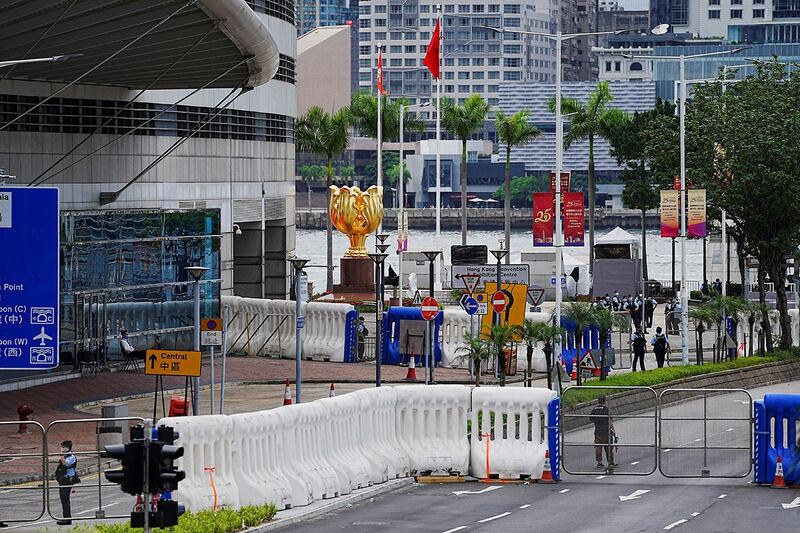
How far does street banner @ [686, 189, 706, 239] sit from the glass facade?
1494 centimetres

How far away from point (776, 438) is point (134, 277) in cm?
2318

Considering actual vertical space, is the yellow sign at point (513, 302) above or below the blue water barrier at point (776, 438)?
above

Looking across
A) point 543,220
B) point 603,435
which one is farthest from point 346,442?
point 543,220

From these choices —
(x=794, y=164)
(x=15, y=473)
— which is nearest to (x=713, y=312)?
(x=794, y=164)

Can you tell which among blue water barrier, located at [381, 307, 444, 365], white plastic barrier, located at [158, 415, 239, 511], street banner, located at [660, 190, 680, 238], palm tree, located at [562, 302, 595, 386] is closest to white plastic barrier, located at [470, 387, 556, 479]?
white plastic barrier, located at [158, 415, 239, 511]

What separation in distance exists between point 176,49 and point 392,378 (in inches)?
469

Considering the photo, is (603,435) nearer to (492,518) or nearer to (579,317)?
(492,518)

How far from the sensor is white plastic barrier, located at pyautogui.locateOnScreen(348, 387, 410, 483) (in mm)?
28672

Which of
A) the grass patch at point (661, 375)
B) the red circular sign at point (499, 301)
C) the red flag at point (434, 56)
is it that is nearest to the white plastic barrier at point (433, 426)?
the grass patch at point (661, 375)

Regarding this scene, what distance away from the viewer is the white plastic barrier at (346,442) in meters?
27.4

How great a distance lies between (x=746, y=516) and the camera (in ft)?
84.7

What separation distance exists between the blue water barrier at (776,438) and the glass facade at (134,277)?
2080 cm

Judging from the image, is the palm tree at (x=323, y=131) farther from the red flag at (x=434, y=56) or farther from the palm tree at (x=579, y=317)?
the palm tree at (x=579, y=317)

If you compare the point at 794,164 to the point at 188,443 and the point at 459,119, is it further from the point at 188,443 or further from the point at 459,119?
the point at 459,119
